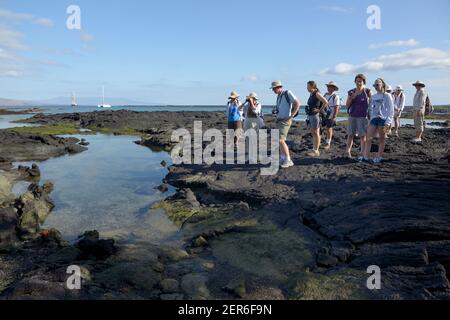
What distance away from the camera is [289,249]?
6453 millimetres

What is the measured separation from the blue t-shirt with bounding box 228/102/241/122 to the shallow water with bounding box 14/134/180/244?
3.88 metres

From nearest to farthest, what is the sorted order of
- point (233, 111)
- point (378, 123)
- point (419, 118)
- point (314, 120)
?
point (378, 123), point (314, 120), point (233, 111), point (419, 118)

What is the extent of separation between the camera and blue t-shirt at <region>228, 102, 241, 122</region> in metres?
15.5

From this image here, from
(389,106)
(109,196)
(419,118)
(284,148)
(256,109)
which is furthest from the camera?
(419,118)

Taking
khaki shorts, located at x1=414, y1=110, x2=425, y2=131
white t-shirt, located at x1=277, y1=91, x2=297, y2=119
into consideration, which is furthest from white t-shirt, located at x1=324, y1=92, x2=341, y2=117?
khaki shorts, located at x1=414, y1=110, x2=425, y2=131

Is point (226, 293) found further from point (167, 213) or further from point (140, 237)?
point (167, 213)

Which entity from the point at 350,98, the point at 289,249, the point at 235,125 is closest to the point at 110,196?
the point at 235,125

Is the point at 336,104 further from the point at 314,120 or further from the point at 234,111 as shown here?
the point at 234,111

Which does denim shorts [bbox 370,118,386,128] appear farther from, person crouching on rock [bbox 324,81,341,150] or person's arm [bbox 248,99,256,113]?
person's arm [bbox 248,99,256,113]

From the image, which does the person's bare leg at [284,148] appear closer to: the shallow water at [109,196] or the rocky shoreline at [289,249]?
the rocky shoreline at [289,249]

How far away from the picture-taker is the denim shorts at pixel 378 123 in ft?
34.6

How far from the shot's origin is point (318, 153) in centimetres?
1354

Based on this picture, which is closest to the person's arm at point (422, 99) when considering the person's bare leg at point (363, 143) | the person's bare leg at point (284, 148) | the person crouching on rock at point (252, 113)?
the person's bare leg at point (363, 143)

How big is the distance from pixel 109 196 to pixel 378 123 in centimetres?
865
